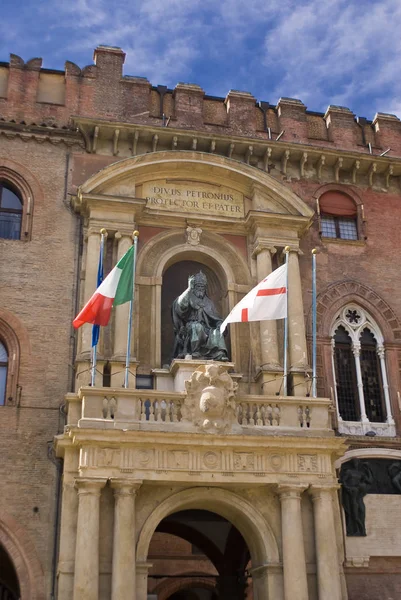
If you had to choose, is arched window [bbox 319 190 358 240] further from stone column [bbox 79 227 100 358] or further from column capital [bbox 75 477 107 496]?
column capital [bbox 75 477 107 496]

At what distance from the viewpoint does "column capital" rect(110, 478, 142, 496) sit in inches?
560

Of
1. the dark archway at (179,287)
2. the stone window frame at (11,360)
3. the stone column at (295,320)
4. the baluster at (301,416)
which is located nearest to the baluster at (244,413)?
the baluster at (301,416)

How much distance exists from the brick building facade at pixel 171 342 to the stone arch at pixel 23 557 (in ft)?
0.09

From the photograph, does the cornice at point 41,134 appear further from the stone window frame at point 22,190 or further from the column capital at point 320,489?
→ the column capital at point 320,489

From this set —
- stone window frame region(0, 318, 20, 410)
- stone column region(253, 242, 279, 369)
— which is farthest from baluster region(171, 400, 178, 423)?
stone window frame region(0, 318, 20, 410)

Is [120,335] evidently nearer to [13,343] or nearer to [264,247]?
[13,343]

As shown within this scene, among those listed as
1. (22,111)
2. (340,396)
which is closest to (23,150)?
(22,111)

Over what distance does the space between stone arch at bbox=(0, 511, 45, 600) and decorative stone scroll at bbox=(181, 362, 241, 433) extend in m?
3.92

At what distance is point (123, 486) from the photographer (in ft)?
46.7

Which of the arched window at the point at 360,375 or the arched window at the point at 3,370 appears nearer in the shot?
the arched window at the point at 3,370

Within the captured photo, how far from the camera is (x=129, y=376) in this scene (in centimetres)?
1641

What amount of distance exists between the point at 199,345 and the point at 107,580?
5.44 meters

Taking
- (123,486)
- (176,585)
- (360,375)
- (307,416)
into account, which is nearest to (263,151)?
(360,375)

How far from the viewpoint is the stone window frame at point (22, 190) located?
18.1m
